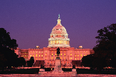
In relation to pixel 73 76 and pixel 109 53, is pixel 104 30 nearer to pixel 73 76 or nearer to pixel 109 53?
pixel 109 53

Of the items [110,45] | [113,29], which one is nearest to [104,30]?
[113,29]

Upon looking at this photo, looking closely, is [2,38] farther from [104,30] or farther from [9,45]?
[104,30]

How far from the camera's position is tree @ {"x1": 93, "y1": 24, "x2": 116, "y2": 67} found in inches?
2373

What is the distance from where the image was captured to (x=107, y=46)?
60500 mm

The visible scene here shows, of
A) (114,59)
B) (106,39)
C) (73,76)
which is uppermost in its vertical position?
(106,39)

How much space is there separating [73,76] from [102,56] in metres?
14.7

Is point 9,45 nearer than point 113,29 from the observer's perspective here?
No

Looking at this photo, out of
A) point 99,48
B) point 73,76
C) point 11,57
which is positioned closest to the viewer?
point 73,76

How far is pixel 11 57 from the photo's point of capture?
79.4 metres

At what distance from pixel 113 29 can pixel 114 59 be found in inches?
328

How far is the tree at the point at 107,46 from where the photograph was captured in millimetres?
60266

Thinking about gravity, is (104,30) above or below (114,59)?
above

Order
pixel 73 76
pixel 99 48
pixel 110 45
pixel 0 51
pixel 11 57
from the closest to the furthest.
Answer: pixel 73 76, pixel 110 45, pixel 99 48, pixel 0 51, pixel 11 57

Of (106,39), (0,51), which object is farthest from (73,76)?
(0,51)
